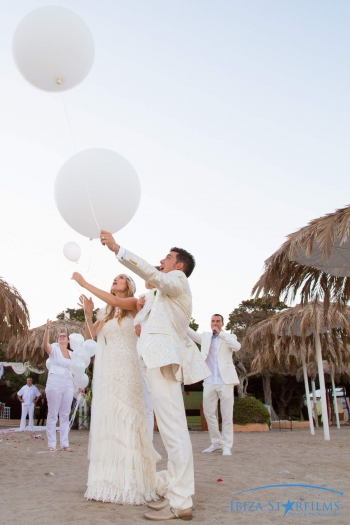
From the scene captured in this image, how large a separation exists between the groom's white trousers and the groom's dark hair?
2.73 ft

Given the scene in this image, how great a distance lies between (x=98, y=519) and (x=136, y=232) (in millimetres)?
2715

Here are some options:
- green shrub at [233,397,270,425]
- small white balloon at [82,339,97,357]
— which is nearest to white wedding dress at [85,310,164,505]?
small white balloon at [82,339,97,357]

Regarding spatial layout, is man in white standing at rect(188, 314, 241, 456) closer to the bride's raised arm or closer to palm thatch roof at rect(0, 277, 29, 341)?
the bride's raised arm

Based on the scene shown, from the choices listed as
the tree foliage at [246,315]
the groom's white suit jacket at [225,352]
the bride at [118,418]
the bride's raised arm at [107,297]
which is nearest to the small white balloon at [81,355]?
the groom's white suit jacket at [225,352]

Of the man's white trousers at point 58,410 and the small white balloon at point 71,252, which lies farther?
the man's white trousers at point 58,410

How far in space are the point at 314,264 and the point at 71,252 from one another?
3964 mm

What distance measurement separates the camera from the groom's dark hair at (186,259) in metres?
3.65

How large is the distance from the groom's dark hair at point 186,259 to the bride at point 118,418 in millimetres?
507

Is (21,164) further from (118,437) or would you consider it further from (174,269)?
(118,437)

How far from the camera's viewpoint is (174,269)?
3.59 meters

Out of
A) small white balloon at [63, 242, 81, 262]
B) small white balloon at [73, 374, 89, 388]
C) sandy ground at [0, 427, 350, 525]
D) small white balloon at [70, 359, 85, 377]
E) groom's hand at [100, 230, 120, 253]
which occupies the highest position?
small white balloon at [63, 242, 81, 262]

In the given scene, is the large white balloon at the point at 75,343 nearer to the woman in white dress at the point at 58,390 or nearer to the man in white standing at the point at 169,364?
the woman in white dress at the point at 58,390

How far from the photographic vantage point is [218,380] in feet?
24.2

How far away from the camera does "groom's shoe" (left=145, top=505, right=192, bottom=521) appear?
112 inches
